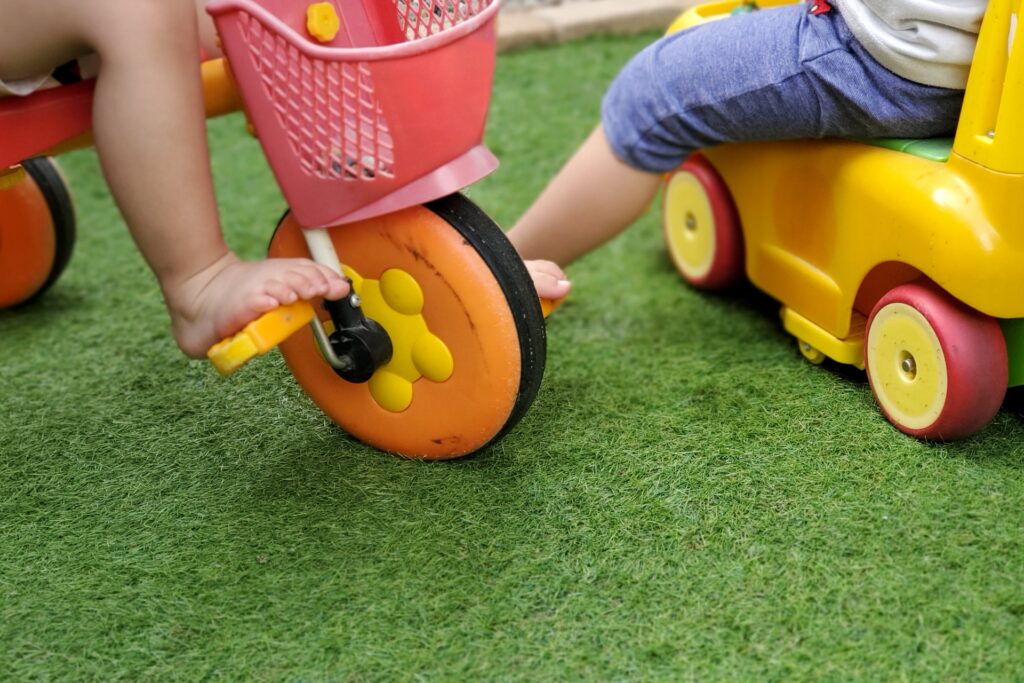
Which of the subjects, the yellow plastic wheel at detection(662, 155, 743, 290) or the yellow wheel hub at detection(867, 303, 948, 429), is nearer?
the yellow wheel hub at detection(867, 303, 948, 429)

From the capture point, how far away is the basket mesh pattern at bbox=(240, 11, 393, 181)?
0.74 meters

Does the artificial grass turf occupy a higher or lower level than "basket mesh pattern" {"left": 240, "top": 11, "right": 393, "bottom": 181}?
lower

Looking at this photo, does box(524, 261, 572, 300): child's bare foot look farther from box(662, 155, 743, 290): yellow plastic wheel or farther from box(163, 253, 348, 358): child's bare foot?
box(662, 155, 743, 290): yellow plastic wheel

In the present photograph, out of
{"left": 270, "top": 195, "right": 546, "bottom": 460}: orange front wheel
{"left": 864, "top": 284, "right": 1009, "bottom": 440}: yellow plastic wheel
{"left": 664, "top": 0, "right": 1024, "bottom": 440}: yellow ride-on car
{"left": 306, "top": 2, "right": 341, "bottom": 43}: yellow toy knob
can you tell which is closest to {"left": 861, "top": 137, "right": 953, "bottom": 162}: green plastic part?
{"left": 664, "top": 0, "right": 1024, "bottom": 440}: yellow ride-on car

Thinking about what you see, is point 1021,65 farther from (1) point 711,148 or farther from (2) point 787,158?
(1) point 711,148

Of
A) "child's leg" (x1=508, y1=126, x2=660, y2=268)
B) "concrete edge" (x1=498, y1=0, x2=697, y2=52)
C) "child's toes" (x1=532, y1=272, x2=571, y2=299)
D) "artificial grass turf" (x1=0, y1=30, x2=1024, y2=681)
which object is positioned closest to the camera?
"artificial grass turf" (x1=0, y1=30, x2=1024, y2=681)

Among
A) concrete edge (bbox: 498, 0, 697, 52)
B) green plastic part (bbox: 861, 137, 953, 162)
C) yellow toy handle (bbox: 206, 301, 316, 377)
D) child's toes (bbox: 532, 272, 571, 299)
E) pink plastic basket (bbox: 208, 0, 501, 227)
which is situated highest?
pink plastic basket (bbox: 208, 0, 501, 227)

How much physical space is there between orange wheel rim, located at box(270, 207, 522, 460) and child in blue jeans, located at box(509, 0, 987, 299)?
12 centimetres

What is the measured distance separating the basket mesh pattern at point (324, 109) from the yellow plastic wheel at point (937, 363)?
0.44 m

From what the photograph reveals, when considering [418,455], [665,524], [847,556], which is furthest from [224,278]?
[847,556]

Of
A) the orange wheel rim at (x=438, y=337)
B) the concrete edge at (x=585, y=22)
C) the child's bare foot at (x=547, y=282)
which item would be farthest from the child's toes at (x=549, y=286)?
the concrete edge at (x=585, y=22)

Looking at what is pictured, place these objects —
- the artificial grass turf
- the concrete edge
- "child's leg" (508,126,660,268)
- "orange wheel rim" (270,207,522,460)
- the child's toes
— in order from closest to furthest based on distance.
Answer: the artificial grass turf → "orange wheel rim" (270,207,522,460) → the child's toes → "child's leg" (508,126,660,268) → the concrete edge

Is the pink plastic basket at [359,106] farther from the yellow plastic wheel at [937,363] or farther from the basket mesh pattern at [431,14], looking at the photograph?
the yellow plastic wheel at [937,363]

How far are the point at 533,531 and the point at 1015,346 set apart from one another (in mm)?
418
